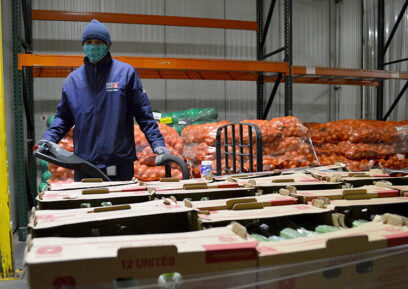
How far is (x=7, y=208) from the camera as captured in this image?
3.30 meters

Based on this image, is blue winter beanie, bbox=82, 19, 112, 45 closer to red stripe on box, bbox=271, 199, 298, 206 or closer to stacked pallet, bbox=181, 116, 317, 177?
red stripe on box, bbox=271, 199, 298, 206

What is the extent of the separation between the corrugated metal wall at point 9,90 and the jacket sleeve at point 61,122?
6.37 ft

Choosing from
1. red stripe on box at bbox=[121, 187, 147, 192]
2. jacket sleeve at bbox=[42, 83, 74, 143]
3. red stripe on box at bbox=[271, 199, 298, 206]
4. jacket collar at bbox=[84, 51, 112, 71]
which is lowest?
red stripe on box at bbox=[271, 199, 298, 206]

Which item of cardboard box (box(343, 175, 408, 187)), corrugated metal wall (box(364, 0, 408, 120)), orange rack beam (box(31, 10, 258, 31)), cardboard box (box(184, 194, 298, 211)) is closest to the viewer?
cardboard box (box(184, 194, 298, 211))

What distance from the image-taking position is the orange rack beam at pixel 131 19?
5797 millimetres

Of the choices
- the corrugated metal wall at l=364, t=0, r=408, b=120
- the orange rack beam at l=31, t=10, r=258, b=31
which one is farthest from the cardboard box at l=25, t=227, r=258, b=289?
the corrugated metal wall at l=364, t=0, r=408, b=120

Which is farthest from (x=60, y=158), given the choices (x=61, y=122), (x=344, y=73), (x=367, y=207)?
(x=344, y=73)

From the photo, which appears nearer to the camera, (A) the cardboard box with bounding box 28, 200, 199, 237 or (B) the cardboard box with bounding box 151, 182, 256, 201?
(A) the cardboard box with bounding box 28, 200, 199, 237

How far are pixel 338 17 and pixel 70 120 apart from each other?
7.43 meters

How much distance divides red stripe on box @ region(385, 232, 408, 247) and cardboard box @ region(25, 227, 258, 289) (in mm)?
409

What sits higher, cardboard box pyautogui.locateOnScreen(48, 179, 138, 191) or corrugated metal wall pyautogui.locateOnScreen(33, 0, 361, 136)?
corrugated metal wall pyautogui.locateOnScreen(33, 0, 361, 136)

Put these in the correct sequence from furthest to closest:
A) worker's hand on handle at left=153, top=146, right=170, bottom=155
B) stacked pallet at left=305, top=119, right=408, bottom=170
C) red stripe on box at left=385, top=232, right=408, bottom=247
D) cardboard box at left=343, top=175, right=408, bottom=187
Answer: stacked pallet at left=305, top=119, right=408, bottom=170, worker's hand on handle at left=153, top=146, right=170, bottom=155, cardboard box at left=343, top=175, right=408, bottom=187, red stripe on box at left=385, top=232, right=408, bottom=247

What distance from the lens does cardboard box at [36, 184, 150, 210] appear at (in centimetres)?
151

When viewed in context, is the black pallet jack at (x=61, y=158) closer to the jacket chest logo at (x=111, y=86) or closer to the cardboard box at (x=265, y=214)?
the jacket chest logo at (x=111, y=86)
